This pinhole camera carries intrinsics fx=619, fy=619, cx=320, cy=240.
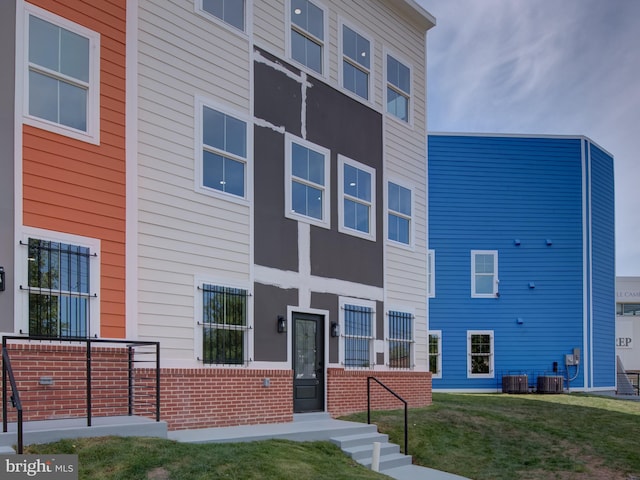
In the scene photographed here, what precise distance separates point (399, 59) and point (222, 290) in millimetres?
7962

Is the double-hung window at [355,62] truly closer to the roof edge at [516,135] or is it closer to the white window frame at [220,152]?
the white window frame at [220,152]

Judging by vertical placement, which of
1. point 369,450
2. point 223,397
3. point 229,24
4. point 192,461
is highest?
point 229,24

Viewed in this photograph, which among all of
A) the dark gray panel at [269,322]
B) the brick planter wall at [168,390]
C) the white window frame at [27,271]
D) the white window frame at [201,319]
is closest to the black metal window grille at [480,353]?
the brick planter wall at [168,390]

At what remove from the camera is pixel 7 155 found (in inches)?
296

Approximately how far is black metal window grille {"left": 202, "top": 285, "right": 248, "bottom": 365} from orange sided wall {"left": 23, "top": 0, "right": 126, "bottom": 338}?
154 centimetres

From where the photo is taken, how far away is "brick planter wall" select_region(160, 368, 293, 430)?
9008 millimetres

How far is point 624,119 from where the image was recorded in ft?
84.8

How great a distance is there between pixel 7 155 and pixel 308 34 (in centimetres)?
667

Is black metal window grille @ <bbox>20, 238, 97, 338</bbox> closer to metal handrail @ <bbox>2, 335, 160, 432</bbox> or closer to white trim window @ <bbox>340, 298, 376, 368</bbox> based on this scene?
metal handrail @ <bbox>2, 335, 160, 432</bbox>

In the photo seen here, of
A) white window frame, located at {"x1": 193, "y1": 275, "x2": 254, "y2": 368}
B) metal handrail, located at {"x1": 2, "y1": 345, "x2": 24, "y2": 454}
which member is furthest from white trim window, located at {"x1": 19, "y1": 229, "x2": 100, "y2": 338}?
white window frame, located at {"x1": 193, "y1": 275, "x2": 254, "y2": 368}

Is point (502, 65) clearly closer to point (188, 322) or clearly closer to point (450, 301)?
point (450, 301)

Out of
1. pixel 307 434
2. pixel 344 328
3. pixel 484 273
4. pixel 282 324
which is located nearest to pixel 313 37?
pixel 282 324

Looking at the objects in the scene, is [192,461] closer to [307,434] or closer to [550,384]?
[307,434]

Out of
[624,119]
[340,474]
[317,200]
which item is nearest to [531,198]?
[624,119]
